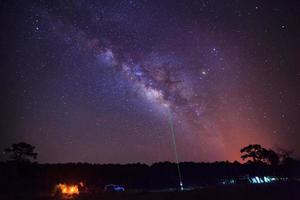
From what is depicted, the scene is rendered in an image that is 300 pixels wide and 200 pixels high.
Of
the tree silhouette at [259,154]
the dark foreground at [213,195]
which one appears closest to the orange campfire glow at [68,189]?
the dark foreground at [213,195]

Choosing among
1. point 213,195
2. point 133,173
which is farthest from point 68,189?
point 133,173

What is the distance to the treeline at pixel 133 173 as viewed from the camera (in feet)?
205

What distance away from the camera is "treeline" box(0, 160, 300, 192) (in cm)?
6250

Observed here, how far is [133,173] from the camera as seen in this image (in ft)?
244

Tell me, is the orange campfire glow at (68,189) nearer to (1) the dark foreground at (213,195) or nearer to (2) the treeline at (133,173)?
(2) the treeline at (133,173)

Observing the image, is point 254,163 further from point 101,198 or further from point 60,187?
point 101,198

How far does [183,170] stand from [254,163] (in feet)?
62.9

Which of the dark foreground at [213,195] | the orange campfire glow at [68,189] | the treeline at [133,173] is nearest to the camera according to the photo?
the dark foreground at [213,195]

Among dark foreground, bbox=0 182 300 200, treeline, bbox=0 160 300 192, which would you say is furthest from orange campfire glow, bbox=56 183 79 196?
dark foreground, bbox=0 182 300 200

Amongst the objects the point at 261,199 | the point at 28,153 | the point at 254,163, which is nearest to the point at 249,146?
the point at 254,163

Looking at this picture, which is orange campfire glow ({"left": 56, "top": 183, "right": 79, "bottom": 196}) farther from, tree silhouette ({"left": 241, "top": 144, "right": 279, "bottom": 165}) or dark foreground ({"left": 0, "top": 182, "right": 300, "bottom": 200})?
tree silhouette ({"left": 241, "top": 144, "right": 279, "bottom": 165})

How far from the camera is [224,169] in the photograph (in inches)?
3541

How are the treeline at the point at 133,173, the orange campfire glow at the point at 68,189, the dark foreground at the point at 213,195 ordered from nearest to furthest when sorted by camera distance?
the dark foreground at the point at 213,195, the orange campfire glow at the point at 68,189, the treeline at the point at 133,173

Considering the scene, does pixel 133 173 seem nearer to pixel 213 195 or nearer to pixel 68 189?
pixel 68 189
